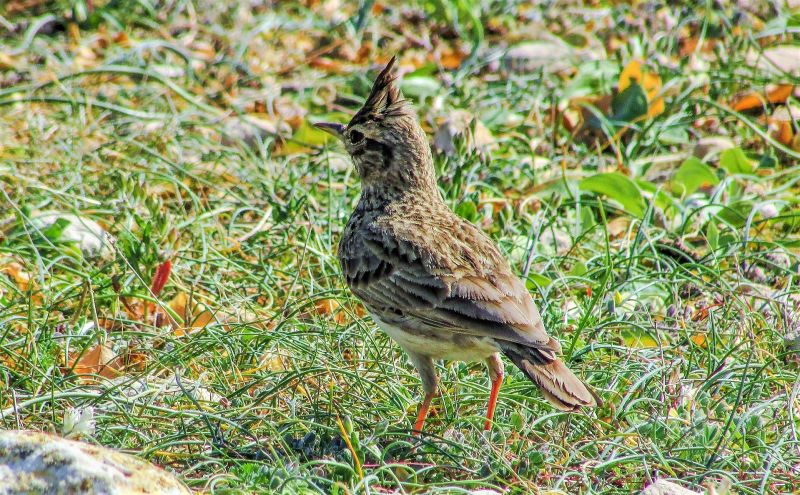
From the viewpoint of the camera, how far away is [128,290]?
5.38 m

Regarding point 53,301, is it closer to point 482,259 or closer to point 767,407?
point 482,259

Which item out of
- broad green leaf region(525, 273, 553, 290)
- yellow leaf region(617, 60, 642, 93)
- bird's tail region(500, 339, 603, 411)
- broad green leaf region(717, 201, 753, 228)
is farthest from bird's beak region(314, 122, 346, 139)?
yellow leaf region(617, 60, 642, 93)

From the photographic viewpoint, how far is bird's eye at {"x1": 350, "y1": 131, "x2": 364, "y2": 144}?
5043mm

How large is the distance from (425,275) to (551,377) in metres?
0.75

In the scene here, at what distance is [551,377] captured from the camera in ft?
12.8

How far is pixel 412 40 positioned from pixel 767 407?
5624mm

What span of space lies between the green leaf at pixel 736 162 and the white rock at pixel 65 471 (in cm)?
476

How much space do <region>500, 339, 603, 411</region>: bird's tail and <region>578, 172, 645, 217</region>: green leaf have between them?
7.83ft

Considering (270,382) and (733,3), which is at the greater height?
(733,3)

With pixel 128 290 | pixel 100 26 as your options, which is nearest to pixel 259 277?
pixel 128 290

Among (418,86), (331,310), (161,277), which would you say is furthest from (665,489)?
(418,86)

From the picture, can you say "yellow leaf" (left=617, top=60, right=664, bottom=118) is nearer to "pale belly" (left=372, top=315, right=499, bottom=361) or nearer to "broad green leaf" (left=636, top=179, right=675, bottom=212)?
"broad green leaf" (left=636, top=179, right=675, bottom=212)

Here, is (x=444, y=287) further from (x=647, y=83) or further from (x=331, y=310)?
(x=647, y=83)

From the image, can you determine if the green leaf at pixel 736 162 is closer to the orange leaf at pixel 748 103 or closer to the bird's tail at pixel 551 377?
the orange leaf at pixel 748 103
